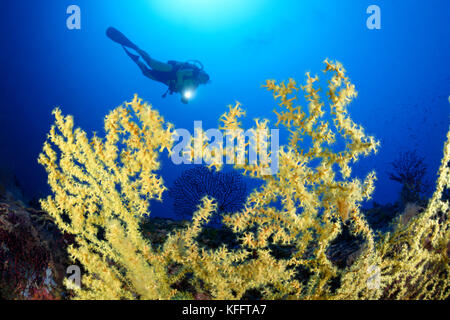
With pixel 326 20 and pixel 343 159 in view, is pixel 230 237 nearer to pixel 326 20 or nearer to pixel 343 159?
pixel 343 159

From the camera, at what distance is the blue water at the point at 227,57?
29.4 meters

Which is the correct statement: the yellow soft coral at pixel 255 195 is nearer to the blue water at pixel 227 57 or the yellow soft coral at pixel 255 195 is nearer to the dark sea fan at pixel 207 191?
the dark sea fan at pixel 207 191

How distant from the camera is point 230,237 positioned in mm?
4207

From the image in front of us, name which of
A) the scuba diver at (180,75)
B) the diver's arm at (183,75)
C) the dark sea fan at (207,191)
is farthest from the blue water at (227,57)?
the dark sea fan at (207,191)

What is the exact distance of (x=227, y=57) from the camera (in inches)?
1505

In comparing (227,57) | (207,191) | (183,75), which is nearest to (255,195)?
(207,191)

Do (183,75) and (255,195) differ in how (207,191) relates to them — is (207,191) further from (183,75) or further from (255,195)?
(183,75)

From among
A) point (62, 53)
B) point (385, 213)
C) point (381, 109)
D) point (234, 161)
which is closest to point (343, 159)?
point (234, 161)

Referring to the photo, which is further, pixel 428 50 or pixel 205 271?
pixel 428 50

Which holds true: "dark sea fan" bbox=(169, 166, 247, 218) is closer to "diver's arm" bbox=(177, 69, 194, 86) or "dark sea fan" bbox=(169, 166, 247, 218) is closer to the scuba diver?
the scuba diver

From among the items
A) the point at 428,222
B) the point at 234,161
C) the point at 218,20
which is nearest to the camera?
the point at 234,161

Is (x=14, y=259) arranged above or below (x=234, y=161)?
below
